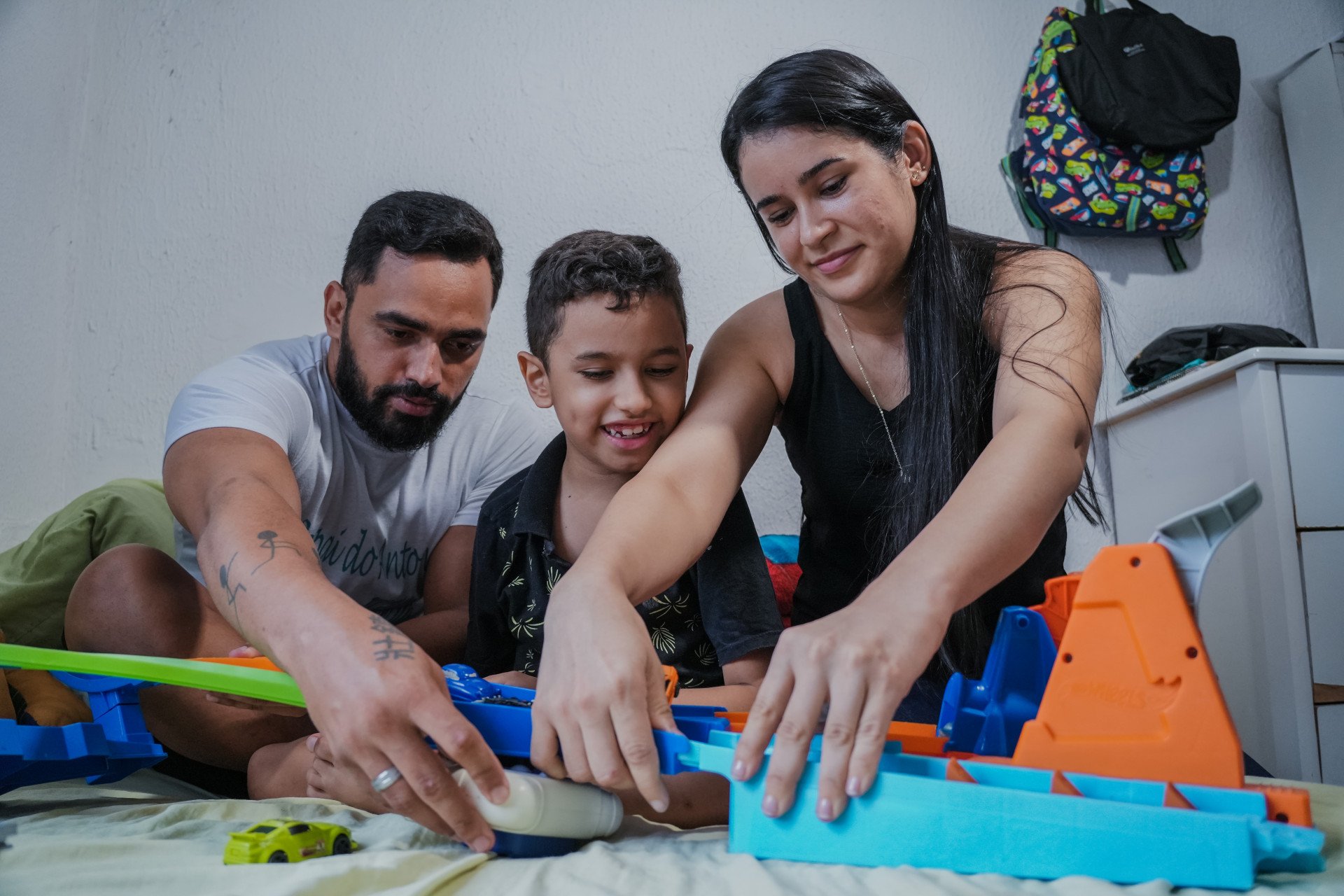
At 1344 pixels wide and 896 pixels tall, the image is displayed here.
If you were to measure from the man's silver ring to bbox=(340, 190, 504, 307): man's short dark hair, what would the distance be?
85 cm

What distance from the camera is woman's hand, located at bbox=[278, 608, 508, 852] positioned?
0.55 m

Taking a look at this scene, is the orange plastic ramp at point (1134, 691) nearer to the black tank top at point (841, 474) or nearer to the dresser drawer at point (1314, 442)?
the black tank top at point (841, 474)

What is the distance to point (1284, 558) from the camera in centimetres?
139

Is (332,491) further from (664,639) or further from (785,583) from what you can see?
(785,583)

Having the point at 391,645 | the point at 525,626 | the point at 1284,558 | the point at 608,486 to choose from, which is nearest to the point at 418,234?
the point at 608,486

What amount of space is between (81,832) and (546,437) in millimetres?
1015

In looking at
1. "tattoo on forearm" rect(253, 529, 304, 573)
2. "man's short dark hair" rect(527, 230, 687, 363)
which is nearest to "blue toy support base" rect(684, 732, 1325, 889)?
"tattoo on forearm" rect(253, 529, 304, 573)

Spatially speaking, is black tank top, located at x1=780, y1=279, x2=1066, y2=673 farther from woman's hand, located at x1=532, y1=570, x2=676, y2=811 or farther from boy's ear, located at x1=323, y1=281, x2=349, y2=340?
boy's ear, located at x1=323, y1=281, x2=349, y2=340

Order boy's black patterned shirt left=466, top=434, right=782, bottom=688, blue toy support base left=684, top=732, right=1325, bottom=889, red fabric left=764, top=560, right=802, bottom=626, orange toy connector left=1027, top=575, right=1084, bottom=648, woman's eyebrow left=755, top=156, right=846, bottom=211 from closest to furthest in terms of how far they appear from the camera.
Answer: blue toy support base left=684, top=732, right=1325, bottom=889, orange toy connector left=1027, top=575, right=1084, bottom=648, woman's eyebrow left=755, top=156, right=846, bottom=211, boy's black patterned shirt left=466, top=434, right=782, bottom=688, red fabric left=764, top=560, right=802, bottom=626

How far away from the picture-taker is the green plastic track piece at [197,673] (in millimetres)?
650

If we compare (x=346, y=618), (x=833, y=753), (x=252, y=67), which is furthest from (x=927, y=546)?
(x=252, y=67)

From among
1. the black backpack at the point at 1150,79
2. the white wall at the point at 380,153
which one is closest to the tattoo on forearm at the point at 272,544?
the white wall at the point at 380,153

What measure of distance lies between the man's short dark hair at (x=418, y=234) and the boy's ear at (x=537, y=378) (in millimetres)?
196

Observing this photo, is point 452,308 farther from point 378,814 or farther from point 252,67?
point 252,67
